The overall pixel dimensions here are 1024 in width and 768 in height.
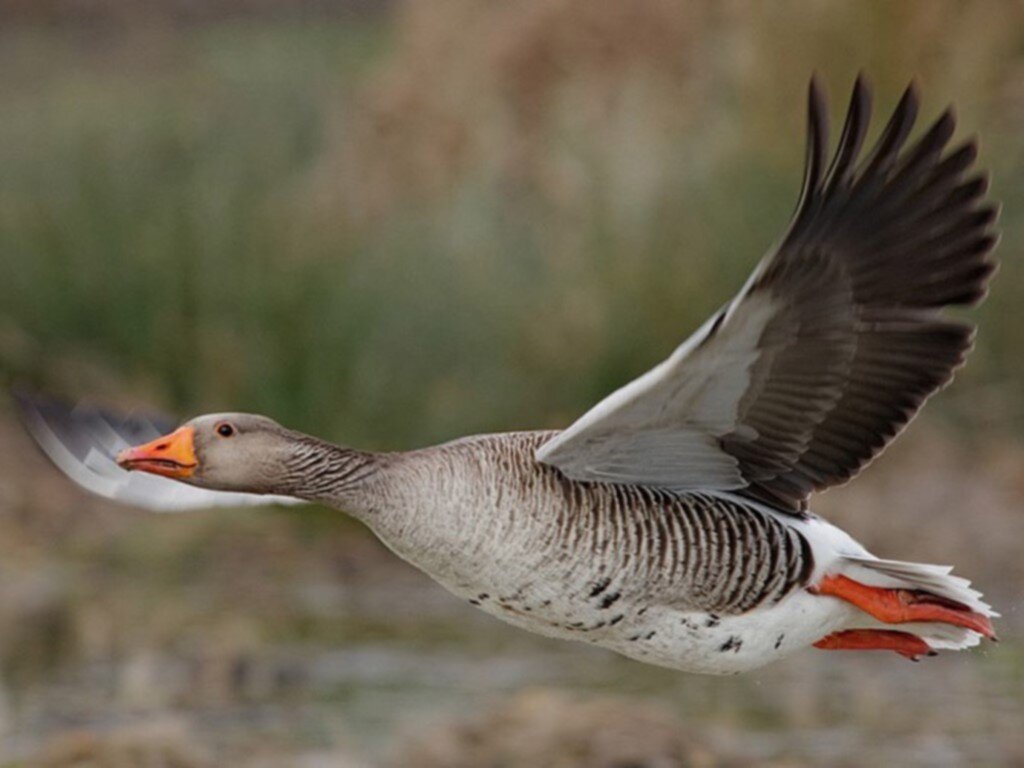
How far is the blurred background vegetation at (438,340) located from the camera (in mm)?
10289

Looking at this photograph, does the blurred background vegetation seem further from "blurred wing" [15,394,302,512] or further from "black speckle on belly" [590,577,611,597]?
"black speckle on belly" [590,577,611,597]

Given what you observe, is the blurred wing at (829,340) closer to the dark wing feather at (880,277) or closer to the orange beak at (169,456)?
the dark wing feather at (880,277)

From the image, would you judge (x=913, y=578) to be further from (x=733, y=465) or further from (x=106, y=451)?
(x=106, y=451)

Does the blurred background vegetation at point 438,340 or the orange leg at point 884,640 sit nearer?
the orange leg at point 884,640

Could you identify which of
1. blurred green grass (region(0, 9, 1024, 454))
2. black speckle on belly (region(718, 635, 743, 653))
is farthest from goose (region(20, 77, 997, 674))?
blurred green grass (region(0, 9, 1024, 454))

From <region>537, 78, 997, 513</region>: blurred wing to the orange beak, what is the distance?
37.9 inches

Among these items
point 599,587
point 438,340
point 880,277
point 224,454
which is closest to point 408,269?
point 438,340

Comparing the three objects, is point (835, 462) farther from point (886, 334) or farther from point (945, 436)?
point (945, 436)

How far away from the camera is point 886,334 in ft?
19.7

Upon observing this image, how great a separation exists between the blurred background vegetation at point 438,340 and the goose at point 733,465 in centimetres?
271

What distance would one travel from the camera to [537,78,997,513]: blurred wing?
573 centimetres

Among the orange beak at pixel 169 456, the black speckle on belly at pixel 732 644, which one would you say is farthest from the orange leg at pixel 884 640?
the orange beak at pixel 169 456

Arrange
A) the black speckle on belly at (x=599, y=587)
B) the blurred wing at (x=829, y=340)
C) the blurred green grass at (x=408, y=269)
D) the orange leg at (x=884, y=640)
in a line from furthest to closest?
the blurred green grass at (x=408, y=269), the orange leg at (x=884, y=640), the black speckle on belly at (x=599, y=587), the blurred wing at (x=829, y=340)

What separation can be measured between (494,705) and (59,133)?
738 cm
